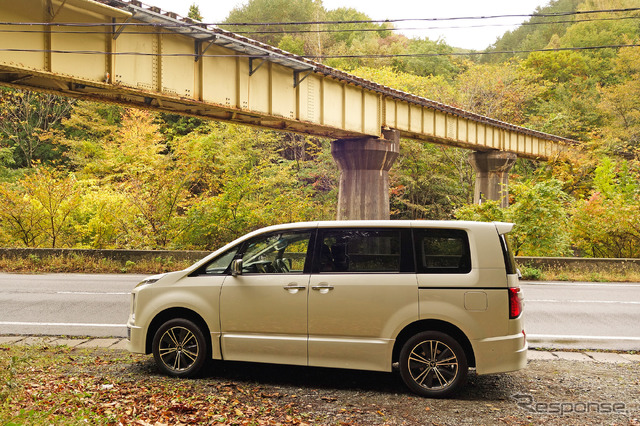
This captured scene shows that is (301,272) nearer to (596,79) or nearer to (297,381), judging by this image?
(297,381)

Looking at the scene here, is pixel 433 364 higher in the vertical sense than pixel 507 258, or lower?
lower

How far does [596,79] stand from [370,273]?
5783 cm

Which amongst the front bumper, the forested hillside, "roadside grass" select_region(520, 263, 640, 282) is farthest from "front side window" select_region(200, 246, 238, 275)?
"roadside grass" select_region(520, 263, 640, 282)

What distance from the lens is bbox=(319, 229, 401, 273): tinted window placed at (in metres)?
6.03

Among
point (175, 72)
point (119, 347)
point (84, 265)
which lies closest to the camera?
point (119, 347)

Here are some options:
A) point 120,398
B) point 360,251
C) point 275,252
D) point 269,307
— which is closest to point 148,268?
point 275,252

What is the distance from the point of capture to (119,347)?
7785mm

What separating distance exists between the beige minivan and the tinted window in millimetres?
11

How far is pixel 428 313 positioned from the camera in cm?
575

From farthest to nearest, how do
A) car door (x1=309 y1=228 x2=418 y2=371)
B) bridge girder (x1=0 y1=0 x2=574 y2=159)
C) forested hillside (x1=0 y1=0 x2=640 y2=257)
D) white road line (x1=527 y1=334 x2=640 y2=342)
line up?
1. forested hillside (x1=0 y1=0 x2=640 y2=257)
2. bridge girder (x1=0 y1=0 x2=574 y2=159)
3. white road line (x1=527 y1=334 x2=640 y2=342)
4. car door (x1=309 y1=228 x2=418 y2=371)

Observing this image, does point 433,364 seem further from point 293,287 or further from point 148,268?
point 148,268

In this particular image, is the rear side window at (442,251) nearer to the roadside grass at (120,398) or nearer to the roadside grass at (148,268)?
the roadside grass at (120,398)

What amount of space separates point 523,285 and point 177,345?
37.2 feet

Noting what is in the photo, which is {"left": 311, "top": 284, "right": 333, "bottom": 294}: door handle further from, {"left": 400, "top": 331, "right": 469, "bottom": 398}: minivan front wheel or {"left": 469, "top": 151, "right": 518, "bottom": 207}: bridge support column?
{"left": 469, "top": 151, "right": 518, "bottom": 207}: bridge support column
